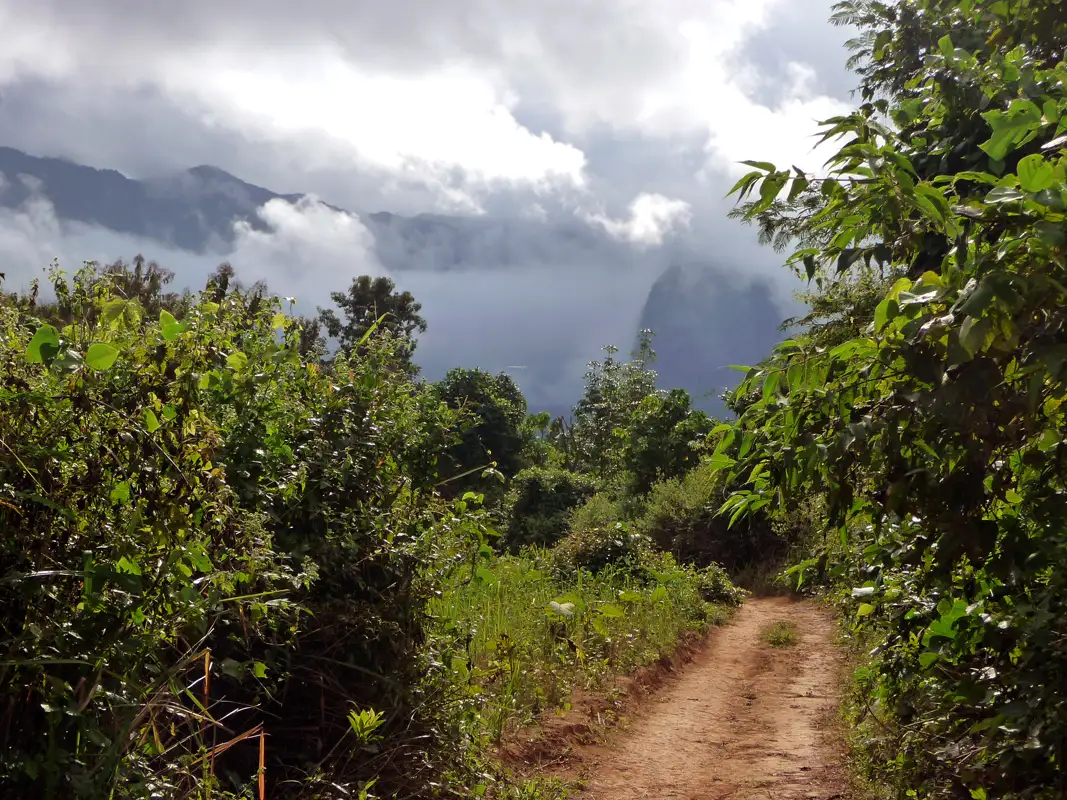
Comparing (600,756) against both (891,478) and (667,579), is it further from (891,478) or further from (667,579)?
(667,579)

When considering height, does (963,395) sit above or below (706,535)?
above

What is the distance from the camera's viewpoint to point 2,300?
2.85 meters

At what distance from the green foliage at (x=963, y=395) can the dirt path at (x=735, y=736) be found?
2.26 metres

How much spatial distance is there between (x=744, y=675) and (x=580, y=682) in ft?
9.26

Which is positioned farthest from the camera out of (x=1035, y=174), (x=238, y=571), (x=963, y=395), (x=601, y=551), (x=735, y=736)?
(x=601, y=551)

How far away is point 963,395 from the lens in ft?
6.61

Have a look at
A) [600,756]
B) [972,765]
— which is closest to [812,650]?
[600,756]

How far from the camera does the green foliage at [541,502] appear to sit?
22719 millimetres

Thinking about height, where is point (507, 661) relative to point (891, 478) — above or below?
below

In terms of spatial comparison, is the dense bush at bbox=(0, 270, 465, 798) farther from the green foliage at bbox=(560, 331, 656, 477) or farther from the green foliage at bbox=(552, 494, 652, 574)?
the green foliage at bbox=(560, 331, 656, 477)

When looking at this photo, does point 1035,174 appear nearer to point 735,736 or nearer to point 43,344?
point 43,344

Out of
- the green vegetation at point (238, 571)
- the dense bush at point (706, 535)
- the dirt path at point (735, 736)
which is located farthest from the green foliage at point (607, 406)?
the green vegetation at point (238, 571)

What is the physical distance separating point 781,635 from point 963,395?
32.3ft

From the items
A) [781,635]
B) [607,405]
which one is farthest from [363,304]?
[781,635]
